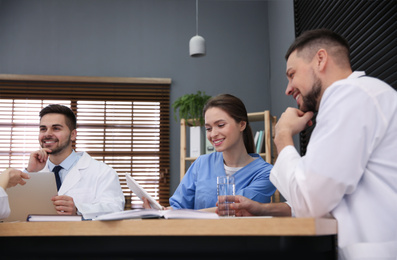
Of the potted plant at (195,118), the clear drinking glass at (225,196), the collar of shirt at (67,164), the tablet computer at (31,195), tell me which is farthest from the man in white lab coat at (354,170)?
the potted plant at (195,118)

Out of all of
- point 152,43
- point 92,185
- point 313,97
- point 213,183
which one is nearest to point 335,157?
point 313,97

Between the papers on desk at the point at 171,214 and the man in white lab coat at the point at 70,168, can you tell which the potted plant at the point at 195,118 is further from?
the papers on desk at the point at 171,214

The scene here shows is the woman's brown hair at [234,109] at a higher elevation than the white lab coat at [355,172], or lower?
higher

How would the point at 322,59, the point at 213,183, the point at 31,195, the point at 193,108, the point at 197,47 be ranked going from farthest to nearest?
the point at 193,108 < the point at 197,47 < the point at 213,183 < the point at 31,195 < the point at 322,59

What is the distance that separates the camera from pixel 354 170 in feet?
3.34

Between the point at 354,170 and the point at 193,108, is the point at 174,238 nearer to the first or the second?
the point at 354,170

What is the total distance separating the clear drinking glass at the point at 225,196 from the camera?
1.45 meters

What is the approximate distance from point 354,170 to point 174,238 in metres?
0.49

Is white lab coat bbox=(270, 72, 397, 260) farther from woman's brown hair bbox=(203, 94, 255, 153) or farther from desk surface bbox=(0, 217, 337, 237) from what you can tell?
woman's brown hair bbox=(203, 94, 255, 153)

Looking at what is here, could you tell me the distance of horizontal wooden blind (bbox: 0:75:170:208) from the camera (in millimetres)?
4395

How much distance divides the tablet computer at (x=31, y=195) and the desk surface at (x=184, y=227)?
77 cm

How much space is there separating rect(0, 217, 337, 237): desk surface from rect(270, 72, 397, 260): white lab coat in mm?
→ 92

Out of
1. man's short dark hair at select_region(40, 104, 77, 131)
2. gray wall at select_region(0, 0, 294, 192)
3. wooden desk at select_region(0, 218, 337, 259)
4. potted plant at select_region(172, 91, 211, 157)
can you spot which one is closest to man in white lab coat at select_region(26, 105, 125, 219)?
man's short dark hair at select_region(40, 104, 77, 131)

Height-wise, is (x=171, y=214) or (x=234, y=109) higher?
(x=234, y=109)
